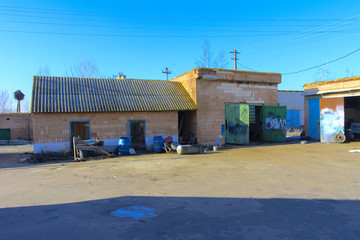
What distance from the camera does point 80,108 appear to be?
44.3 ft

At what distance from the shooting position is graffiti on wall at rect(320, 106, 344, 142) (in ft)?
56.6

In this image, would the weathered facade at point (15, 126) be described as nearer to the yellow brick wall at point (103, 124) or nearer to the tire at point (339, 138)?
the yellow brick wall at point (103, 124)

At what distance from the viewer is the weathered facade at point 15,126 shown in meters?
25.4

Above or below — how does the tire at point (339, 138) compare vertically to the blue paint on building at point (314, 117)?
below

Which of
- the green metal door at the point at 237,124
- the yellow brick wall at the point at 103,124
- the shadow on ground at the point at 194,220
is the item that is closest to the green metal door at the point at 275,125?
the green metal door at the point at 237,124

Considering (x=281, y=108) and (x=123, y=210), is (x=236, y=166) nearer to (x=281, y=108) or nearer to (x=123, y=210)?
(x=123, y=210)

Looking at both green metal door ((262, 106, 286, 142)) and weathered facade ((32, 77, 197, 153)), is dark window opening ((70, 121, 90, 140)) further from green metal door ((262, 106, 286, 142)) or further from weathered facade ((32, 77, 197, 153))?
green metal door ((262, 106, 286, 142))

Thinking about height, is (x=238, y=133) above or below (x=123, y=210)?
above

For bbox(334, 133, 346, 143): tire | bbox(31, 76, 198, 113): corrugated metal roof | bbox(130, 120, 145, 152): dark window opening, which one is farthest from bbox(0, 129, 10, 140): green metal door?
bbox(334, 133, 346, 143): tire

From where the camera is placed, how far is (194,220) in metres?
4.32

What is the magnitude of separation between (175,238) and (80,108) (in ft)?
38.6

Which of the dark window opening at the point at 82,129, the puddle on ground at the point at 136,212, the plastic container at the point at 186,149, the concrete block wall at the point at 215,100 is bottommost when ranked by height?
the puddle on ground at the point at 136,212

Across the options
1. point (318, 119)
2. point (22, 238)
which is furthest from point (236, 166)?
point (318, 119)

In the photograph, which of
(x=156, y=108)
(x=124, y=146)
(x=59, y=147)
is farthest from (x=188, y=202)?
(x=59, y=147)
